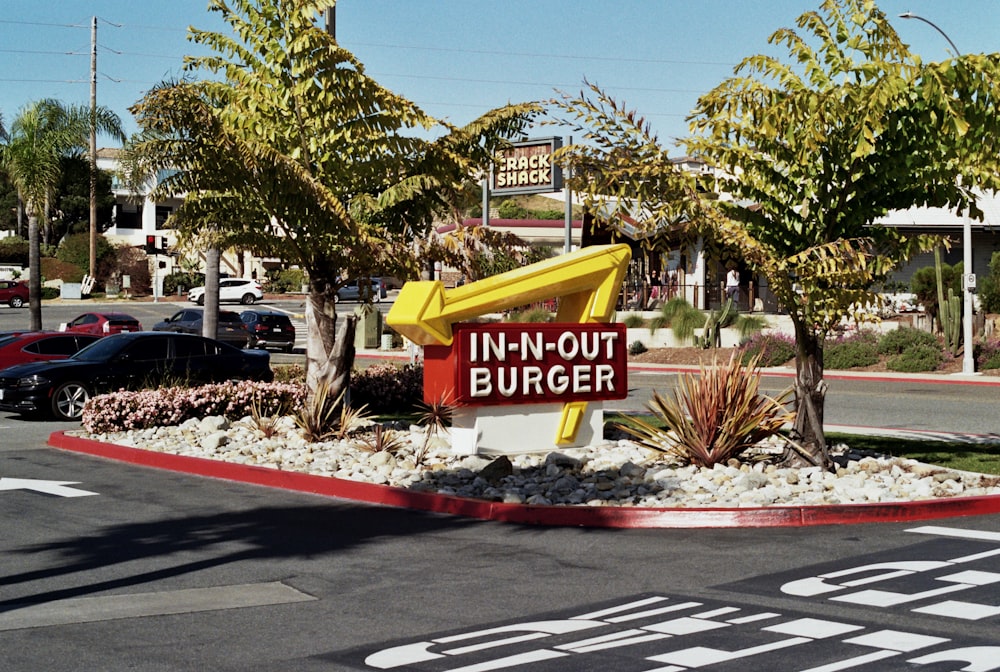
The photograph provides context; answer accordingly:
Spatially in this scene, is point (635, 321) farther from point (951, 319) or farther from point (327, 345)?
point (327, 345)

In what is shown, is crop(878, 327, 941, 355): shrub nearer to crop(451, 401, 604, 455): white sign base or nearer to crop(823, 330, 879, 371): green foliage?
crop(823, 330, 879, 371): green foliage

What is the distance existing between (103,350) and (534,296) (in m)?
10.9

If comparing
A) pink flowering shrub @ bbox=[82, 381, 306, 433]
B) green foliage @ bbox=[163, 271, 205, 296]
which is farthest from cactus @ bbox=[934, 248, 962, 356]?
green foliage @ bbox=[163, 271, 205, 296]

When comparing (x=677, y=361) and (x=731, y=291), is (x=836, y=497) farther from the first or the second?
(x=731, y=291)

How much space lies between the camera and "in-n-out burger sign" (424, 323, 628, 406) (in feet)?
46.3

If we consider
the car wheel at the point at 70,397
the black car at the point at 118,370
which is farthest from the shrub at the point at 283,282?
the car wheel at the point at 70,397

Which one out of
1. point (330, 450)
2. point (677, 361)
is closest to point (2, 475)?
point (330, 450)

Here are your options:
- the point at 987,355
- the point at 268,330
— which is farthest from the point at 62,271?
the point at 987,355

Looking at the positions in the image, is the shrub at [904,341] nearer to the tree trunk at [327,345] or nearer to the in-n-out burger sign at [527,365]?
the tree trunk at [327,345]

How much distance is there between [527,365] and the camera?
14.6 m

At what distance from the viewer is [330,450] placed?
640 inches

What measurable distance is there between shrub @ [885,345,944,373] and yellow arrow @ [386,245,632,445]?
19.9 m

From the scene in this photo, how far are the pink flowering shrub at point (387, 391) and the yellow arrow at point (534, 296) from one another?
7289 mm

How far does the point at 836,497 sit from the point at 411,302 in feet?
16.2
